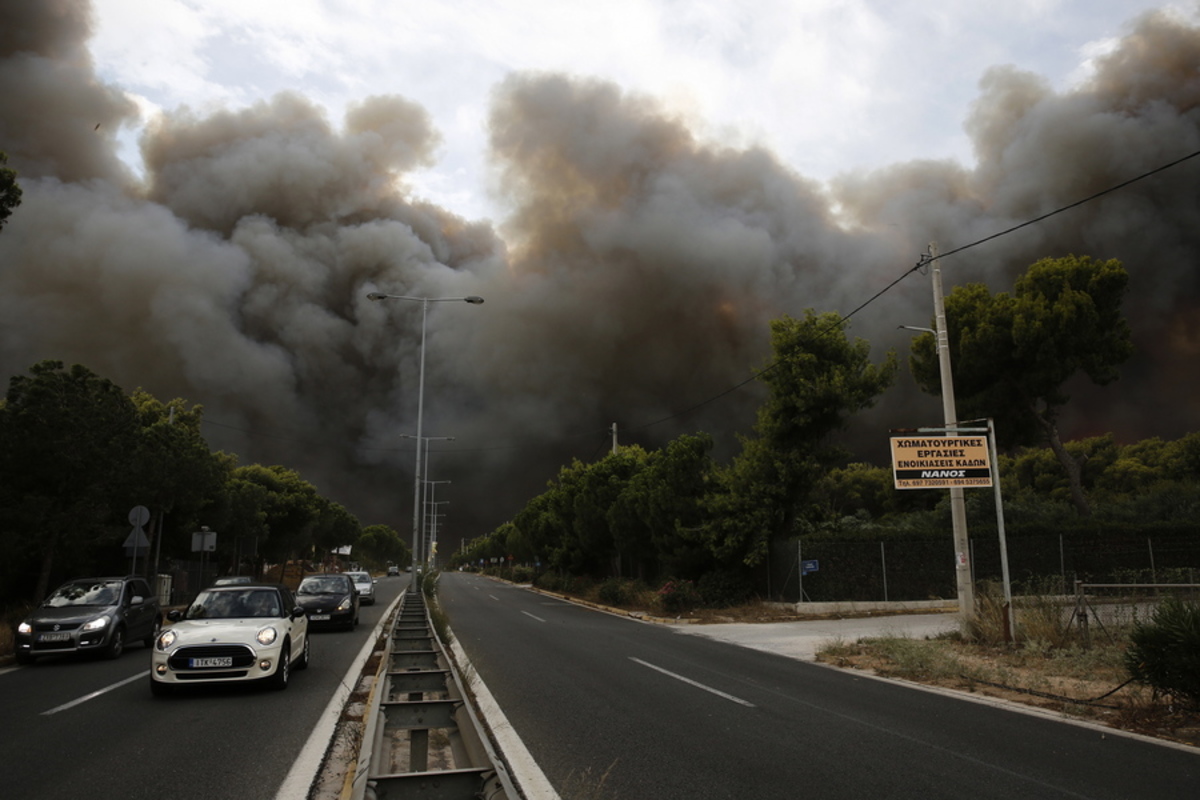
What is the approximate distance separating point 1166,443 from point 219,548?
67.6m

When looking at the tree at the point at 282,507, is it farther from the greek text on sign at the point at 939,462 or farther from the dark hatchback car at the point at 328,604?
the greek text on sign at the point at 939,462

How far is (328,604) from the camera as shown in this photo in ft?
67.0

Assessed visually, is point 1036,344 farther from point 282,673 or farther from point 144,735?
point 144,735

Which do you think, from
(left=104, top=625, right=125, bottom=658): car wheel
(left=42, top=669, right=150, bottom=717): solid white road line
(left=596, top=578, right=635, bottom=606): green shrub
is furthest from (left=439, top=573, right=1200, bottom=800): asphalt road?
(left=596, top=578, right=635, bottom=606): green shrub

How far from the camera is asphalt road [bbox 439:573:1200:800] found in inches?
234

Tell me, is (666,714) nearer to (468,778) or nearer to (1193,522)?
(468,778)

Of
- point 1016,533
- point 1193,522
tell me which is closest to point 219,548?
point 1016,533

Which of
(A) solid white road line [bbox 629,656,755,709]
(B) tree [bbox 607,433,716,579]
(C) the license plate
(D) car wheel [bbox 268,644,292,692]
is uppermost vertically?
(B) tree [bbox 607,433,716,579]

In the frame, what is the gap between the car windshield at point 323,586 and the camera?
21.1 metres

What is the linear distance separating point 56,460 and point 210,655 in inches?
557

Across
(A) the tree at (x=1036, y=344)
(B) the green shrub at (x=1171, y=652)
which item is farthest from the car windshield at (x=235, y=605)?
(A) the tree at (x=1036, y=344)

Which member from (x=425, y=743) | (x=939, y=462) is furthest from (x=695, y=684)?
(x=939, y=462)

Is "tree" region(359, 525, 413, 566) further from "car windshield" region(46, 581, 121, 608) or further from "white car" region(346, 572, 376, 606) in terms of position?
"car windshield" region(46, 581, 121, 608)

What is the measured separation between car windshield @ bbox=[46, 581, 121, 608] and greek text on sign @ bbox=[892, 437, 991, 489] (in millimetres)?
16231
